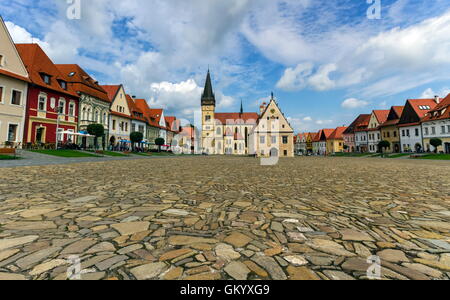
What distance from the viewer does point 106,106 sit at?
116 ft

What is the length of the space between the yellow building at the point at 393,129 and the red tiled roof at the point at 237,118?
38784mm

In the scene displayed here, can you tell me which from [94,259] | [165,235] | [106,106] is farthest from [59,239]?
[106,106]

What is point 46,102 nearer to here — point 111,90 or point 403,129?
point 111,90

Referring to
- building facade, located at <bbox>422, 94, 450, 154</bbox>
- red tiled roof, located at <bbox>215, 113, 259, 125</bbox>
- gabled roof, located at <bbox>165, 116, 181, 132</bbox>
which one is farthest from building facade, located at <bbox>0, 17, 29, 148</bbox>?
building facade, located at <bbox>422, 94, 450, 154</bbox>

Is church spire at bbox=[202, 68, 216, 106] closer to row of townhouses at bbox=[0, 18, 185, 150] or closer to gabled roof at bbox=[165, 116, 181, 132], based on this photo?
gabled roof at bbox=[165, 116, 181, 132]

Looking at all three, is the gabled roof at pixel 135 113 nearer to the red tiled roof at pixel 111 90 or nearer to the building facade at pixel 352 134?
the red tiled roof at pixel 111 90

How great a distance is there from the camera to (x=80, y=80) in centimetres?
3120

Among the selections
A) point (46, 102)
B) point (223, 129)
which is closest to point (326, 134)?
point (223, 129)

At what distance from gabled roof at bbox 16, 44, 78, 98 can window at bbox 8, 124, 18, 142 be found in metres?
5.53

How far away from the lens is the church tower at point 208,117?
73.4 metres

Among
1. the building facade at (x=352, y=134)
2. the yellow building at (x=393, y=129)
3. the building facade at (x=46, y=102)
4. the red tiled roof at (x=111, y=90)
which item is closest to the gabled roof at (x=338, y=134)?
the building facade at (x=352, y=134)

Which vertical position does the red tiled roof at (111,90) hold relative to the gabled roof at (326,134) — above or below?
above

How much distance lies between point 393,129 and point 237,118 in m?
47.0

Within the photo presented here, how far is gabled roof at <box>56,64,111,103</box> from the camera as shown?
1204 inches
